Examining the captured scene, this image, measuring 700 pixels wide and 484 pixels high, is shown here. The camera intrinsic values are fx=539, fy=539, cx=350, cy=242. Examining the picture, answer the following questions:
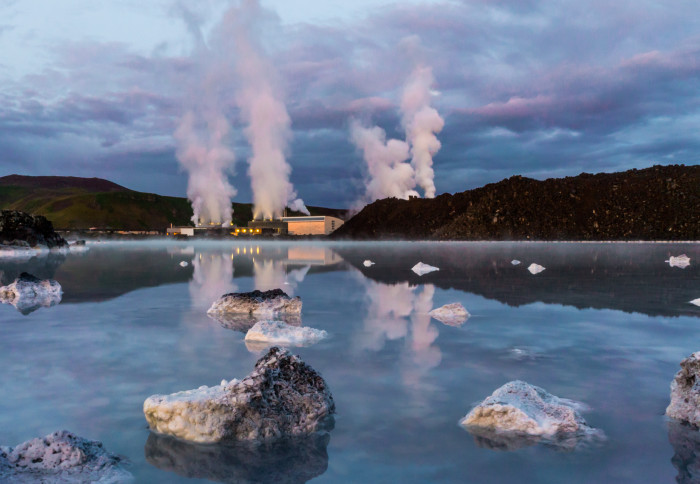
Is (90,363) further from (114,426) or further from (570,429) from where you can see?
(570,429)

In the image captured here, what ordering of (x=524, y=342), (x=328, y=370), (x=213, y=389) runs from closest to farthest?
(x=213, y=389) < (x=328, y=370) < (x=524, y=342)

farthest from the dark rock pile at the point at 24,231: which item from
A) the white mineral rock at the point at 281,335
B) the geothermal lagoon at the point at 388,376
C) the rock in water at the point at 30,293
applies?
the white mineral rock at the point at 281,335

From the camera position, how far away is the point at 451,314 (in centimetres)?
1355

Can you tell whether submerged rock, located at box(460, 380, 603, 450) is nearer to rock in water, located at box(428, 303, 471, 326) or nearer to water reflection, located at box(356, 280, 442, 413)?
water reflection, located at box(356, 280, 442, 413)

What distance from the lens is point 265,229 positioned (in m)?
146

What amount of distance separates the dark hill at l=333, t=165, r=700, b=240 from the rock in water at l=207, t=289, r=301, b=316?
111 m

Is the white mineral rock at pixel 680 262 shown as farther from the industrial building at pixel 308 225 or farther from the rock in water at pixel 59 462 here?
the industrial building at pixel 308 225

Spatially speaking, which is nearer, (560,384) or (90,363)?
→ (560,384)

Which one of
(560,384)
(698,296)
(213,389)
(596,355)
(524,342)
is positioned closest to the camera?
(213,389)

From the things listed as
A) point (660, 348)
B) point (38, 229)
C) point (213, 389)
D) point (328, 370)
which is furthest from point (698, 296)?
point (38, 229)

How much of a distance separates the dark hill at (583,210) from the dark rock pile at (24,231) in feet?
290

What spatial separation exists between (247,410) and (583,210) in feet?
430

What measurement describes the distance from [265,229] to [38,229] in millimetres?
87363

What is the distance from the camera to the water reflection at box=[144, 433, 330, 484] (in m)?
4.77
